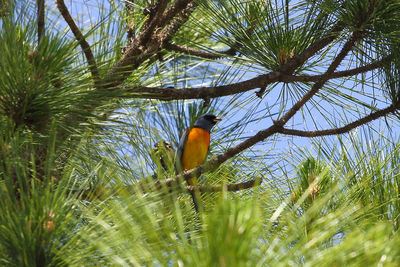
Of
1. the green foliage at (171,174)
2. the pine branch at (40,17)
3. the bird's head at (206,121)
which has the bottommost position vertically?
the green foliage at (171,174)

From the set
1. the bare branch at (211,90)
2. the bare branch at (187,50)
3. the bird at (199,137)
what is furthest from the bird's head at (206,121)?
the bare branch at (211,90)

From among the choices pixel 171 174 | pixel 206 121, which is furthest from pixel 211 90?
pixel 206 121

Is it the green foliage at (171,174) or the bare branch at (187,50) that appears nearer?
the green foliage at (171,174)

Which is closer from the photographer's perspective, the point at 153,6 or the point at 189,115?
the point at 153,6

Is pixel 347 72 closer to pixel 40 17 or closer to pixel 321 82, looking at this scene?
pixel 321 82

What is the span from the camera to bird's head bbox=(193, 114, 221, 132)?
2.85m

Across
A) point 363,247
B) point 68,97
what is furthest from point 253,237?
point 68,97

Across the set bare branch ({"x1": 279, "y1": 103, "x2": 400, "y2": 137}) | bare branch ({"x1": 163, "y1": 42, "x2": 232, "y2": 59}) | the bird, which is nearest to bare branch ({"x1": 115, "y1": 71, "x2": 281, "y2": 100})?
bare branch ({"x1": 279, "y1": 103, "x2": 400, "y2": 137})

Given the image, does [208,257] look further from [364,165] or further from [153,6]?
[153,6]

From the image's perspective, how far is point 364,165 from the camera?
2.03 m

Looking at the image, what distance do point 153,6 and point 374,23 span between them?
2.77 feet

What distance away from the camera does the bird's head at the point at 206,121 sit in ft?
9.36

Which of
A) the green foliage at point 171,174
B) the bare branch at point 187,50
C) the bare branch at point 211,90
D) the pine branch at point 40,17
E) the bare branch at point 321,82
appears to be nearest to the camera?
the green foliage at point 171,174

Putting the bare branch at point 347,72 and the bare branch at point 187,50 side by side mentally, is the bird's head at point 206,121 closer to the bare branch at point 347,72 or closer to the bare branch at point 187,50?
the bare branch at point 187,50
